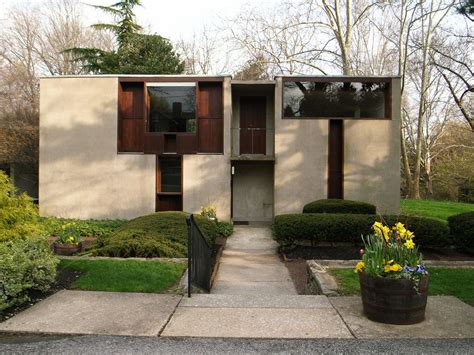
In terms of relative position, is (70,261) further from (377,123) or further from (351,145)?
(377,123)

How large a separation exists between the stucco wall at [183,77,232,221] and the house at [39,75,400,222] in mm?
39

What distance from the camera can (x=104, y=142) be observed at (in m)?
15.2

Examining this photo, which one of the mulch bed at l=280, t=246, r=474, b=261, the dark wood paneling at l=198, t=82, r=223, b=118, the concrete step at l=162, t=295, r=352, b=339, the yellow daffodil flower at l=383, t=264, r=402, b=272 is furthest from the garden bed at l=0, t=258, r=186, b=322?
the dark wood paneling at l=198, t=82, r=223, b=118

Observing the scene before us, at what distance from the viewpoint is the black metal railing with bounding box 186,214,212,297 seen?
5562 millimetres

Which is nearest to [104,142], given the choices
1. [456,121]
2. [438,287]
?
[438,287]

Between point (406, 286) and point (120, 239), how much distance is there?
651 cm

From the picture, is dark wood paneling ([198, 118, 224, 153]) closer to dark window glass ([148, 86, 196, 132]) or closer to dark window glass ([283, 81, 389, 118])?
dark window glass ([148, 86, 196, 132])

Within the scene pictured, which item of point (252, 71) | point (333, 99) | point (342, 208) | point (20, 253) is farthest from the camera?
point (252, 71)

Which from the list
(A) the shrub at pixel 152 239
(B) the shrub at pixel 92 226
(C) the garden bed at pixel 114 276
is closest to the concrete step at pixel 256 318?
(C) the garden bed at pixel 114 276

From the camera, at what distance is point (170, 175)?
605 inches

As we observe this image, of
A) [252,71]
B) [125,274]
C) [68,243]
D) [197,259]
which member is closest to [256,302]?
[197,259]

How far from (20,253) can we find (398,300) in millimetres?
5033

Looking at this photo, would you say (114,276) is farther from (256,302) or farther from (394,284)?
(394,284)

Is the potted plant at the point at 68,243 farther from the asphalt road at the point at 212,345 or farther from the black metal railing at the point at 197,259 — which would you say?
the asphalt road at the point at 212,345
